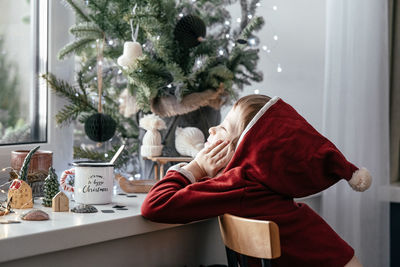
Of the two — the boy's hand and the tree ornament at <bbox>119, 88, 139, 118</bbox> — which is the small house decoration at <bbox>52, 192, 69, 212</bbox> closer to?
the boy's hand

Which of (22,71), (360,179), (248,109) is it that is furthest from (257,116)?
(22,71)

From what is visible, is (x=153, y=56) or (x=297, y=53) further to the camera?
(x=297, y=53)

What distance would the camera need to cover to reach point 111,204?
4.39 feet

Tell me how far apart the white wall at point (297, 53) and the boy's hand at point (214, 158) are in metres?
0.79

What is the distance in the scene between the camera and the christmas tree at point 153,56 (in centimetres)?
158

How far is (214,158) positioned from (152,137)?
1.20ft

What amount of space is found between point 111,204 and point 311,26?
1.09m

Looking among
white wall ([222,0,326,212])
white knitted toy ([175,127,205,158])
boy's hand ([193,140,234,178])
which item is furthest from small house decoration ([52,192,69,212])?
white wall ([222,0,326,212])

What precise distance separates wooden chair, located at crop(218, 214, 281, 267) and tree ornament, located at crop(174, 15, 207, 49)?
0.64 meters

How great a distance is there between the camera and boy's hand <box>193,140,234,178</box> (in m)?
1.29

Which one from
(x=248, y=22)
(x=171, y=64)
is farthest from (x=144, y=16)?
(x=248, y=22)

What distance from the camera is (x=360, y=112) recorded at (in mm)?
1852

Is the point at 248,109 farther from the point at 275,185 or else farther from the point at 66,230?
the point at 66,230

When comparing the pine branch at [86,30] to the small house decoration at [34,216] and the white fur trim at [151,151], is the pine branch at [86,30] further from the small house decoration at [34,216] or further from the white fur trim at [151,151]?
the small house decoration at [34,216]
